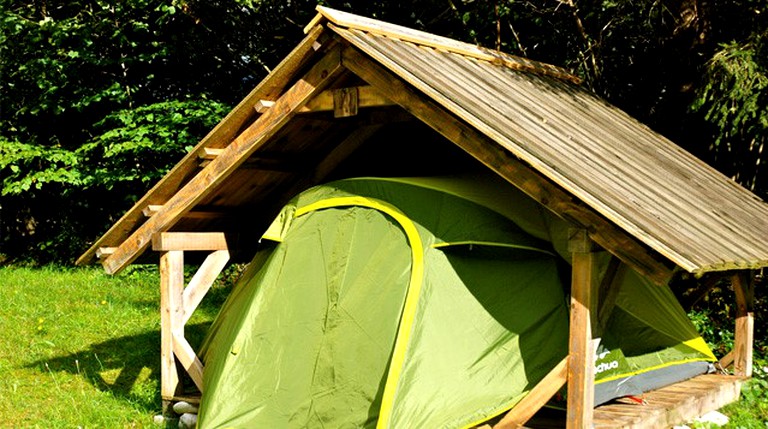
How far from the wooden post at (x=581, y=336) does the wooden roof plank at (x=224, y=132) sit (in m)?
2.25

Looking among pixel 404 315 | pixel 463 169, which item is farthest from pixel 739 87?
pixel 404 315

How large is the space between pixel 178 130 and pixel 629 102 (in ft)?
23.6

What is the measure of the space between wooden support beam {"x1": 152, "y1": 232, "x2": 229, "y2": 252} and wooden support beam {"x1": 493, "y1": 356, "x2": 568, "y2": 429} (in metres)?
3.05

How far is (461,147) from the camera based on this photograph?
520cm

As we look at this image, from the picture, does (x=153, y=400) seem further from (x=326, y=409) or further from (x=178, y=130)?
(x=178, y=130)

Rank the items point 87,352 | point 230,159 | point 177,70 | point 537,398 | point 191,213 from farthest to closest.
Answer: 1. point 177,70
2. point 87,352
3. point 191,213
4. point 230,159
5. point 537,398

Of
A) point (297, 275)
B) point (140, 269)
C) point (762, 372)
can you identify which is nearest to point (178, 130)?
point (140, 269)

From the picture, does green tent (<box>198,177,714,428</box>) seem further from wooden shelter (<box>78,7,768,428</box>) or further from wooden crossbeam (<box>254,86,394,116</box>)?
wooden crossbeam (<box>254,86,394,116</box>)

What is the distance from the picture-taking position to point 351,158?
281 inches

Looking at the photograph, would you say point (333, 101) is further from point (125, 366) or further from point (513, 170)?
point (125, 366)

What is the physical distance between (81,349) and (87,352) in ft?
0.54

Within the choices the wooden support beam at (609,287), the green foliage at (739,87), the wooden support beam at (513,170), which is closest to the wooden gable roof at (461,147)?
the wooden support beam at (513,170)

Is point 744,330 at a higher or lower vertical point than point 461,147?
lower

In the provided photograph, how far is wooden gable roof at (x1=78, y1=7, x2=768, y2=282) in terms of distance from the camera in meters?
4.80
